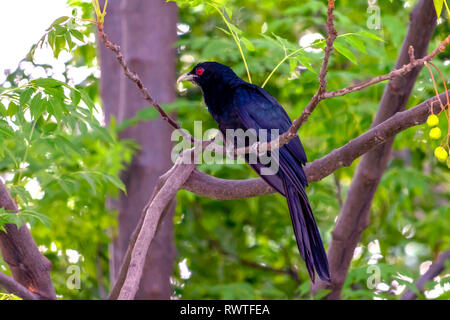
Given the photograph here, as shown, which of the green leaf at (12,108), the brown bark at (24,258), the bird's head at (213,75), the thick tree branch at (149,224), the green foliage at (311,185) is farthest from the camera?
the green foliage at (311,185)

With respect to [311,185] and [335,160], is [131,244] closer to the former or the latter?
[335,160]

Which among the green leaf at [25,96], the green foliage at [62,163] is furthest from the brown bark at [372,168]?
the green leaf at [25,96]

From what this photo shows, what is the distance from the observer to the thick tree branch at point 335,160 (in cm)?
251

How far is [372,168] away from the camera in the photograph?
11.0ft

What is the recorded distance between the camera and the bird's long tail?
2.69m

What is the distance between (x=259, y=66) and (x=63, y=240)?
69.1 inches

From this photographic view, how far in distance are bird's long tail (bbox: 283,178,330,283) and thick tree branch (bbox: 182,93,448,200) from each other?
4.4 inches

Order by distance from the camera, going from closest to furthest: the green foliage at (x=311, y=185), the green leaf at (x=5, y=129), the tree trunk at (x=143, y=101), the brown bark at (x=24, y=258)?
the green leaf at (x=5, y=129) → the brown bark at (x=24, y=258) → the green foliage at (x=311, y=185) → the tree trunk at (x=143, y=101)

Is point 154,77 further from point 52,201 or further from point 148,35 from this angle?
point 52,201

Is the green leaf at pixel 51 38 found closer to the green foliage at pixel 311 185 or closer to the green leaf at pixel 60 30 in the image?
the green leaf at pixel 60 30

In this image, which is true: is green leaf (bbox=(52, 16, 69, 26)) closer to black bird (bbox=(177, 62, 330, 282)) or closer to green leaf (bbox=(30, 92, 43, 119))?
green leaf (bbox=(30, 92, 43, 119))

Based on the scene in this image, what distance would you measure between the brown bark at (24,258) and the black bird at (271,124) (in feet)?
4.01

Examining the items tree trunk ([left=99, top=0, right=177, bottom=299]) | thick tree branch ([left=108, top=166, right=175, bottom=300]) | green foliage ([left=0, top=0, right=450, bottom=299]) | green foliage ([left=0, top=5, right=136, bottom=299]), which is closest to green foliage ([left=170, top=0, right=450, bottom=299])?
green foliage ([left=0, top=0, right=450, bottom=299])

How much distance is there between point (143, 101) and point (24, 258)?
2.06 meters
